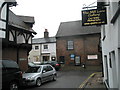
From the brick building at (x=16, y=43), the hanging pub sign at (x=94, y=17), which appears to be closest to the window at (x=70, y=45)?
the brick building at (x=16, y=43)

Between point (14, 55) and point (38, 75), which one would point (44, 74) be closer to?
point (38, 75)

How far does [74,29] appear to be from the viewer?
29906mm

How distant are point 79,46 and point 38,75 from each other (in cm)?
1834

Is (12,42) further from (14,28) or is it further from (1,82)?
(1,82)

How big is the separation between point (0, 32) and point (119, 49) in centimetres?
792

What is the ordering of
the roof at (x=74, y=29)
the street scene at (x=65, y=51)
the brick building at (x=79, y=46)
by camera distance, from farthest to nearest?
the roof at (x=74, y=29) < the brick building at (x=79, y=46) < the street scene at (x=65, y=51)

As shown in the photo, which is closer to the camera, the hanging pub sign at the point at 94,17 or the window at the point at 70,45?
the hanging pub sign at the point at 94,17

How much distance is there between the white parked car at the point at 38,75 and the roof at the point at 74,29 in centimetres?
1701

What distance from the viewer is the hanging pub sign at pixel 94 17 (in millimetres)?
6379

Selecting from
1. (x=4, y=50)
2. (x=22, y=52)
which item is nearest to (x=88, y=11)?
(x=4, y=50)

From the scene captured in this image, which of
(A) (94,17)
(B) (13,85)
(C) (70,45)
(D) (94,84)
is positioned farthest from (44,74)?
(C) (70,45)

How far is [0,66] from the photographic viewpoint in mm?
7453

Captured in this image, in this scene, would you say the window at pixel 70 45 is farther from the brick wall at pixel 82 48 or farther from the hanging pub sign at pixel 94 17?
the hanging pub sign at pixel 94 17

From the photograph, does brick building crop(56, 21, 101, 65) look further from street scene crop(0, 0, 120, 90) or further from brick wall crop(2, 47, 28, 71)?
brick wall crop(2, 47, 28, 71)
